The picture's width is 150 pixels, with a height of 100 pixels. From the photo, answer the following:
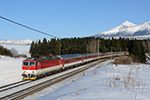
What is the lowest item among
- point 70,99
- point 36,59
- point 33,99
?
point 33,99

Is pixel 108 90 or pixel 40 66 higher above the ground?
pixel 40 66

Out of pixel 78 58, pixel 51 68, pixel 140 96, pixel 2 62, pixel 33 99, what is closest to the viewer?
pixel 140 96

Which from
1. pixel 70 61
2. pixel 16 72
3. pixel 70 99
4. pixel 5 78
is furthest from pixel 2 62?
Result: pixel 70 99

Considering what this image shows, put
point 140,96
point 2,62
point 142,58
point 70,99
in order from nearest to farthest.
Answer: point 140,96, point 70,99, point 2,62, point 142,58

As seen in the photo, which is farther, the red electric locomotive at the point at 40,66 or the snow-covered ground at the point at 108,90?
the red electric locomotive at the point at 40,66

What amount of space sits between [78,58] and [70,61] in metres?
6.21

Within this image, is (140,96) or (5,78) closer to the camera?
(140,96)

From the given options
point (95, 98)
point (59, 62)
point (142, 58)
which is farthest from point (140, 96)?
point (142, 58)

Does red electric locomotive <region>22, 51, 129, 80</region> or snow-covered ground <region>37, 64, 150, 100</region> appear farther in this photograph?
red electric locomotive <region>22, 51, 129, 80</region>

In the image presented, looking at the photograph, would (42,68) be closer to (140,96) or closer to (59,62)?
(59,62)

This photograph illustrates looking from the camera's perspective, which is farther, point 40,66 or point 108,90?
point 40,66

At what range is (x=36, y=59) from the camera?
2106 cm

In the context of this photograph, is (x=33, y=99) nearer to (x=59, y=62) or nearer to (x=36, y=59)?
(x=36, y=59)

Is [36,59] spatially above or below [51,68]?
above
